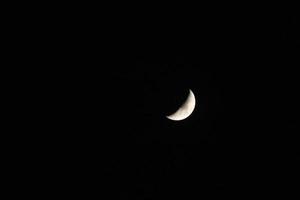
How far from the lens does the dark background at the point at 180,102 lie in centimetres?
427

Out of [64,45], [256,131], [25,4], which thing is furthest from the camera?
[256,131]

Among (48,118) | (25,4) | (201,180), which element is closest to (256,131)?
(201,180)

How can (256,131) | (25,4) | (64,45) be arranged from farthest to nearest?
(256,131), (64,45), (25,4)

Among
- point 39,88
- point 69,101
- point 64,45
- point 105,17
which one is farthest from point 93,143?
point 105,17

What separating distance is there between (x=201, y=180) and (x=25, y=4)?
339 centimetres

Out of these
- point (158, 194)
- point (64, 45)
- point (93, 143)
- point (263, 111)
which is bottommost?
point (158, 194)

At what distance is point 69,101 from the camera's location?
15.1 ft

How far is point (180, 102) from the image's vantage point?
441 cm

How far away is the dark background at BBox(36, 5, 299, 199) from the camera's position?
4.27 meters

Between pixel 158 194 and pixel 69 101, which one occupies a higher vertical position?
pixel 69 101

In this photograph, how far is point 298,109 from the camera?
448 cm

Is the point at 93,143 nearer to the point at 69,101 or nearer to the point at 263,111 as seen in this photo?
the point at 69,101

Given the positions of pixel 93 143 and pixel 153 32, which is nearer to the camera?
pixel 153 32

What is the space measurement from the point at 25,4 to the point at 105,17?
3.16 feet
